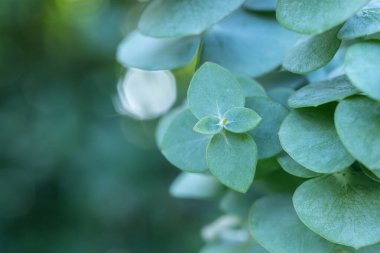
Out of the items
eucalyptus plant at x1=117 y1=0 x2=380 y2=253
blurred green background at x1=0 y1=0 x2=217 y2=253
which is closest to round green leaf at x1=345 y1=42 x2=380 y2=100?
eucalyptus plant at x1=117 y1=0 x2=380 y2=253

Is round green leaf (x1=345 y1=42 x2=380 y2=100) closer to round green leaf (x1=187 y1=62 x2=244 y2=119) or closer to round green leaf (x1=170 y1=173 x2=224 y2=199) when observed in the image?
round green leaf (x1=187 y1=62 x2=244 y2=119)

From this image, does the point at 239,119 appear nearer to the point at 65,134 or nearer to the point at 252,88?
the point at 252,88

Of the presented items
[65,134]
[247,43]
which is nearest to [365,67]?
[247,43]

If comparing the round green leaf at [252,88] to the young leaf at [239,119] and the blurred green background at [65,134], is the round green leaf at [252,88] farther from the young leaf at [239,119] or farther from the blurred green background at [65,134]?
the blurred green background at [65,134]

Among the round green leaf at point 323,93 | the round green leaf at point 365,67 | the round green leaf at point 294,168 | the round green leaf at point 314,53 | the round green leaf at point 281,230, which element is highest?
the round green leaf at point 365,67

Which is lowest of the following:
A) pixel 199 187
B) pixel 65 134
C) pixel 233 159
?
pixel 65 134

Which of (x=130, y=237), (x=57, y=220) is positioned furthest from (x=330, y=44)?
(x=130, y=237)

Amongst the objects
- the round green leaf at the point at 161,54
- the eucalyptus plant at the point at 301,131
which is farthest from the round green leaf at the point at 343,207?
the round green leaf at the point at 161,54
